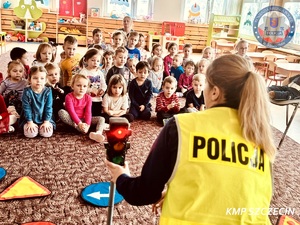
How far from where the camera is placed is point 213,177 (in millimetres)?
936

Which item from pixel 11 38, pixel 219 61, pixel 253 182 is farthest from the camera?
pixel 11 38

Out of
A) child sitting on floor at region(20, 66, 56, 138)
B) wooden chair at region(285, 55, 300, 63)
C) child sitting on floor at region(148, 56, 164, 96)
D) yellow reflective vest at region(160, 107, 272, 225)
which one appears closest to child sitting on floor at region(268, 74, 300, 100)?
child sitting on floor at region(148, 56, 164, 96)

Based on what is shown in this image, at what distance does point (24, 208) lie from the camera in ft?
6.41

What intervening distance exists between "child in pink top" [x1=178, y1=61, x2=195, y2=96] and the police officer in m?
3.62

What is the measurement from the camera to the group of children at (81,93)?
3.07m

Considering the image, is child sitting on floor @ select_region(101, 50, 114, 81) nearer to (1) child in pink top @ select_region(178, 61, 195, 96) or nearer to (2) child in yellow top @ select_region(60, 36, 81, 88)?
(2) child in yellow top @ select_region(60, 36, 81, 88)

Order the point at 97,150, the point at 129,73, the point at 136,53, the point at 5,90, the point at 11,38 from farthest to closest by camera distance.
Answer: the point at 11,38, the point at 136,53, the point at 129,73, the point at 5,90, the point at 97,150

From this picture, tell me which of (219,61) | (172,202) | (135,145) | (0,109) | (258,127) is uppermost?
(219,61)

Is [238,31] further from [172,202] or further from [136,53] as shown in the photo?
[172,202]

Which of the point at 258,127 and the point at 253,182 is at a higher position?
the point at 258,127

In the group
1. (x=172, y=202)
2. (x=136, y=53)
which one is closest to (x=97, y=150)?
(x=172, y=202)

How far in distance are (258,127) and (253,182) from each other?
0.16 meters

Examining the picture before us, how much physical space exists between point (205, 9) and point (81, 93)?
899 cm

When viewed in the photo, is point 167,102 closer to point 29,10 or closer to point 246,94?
point 246,94
